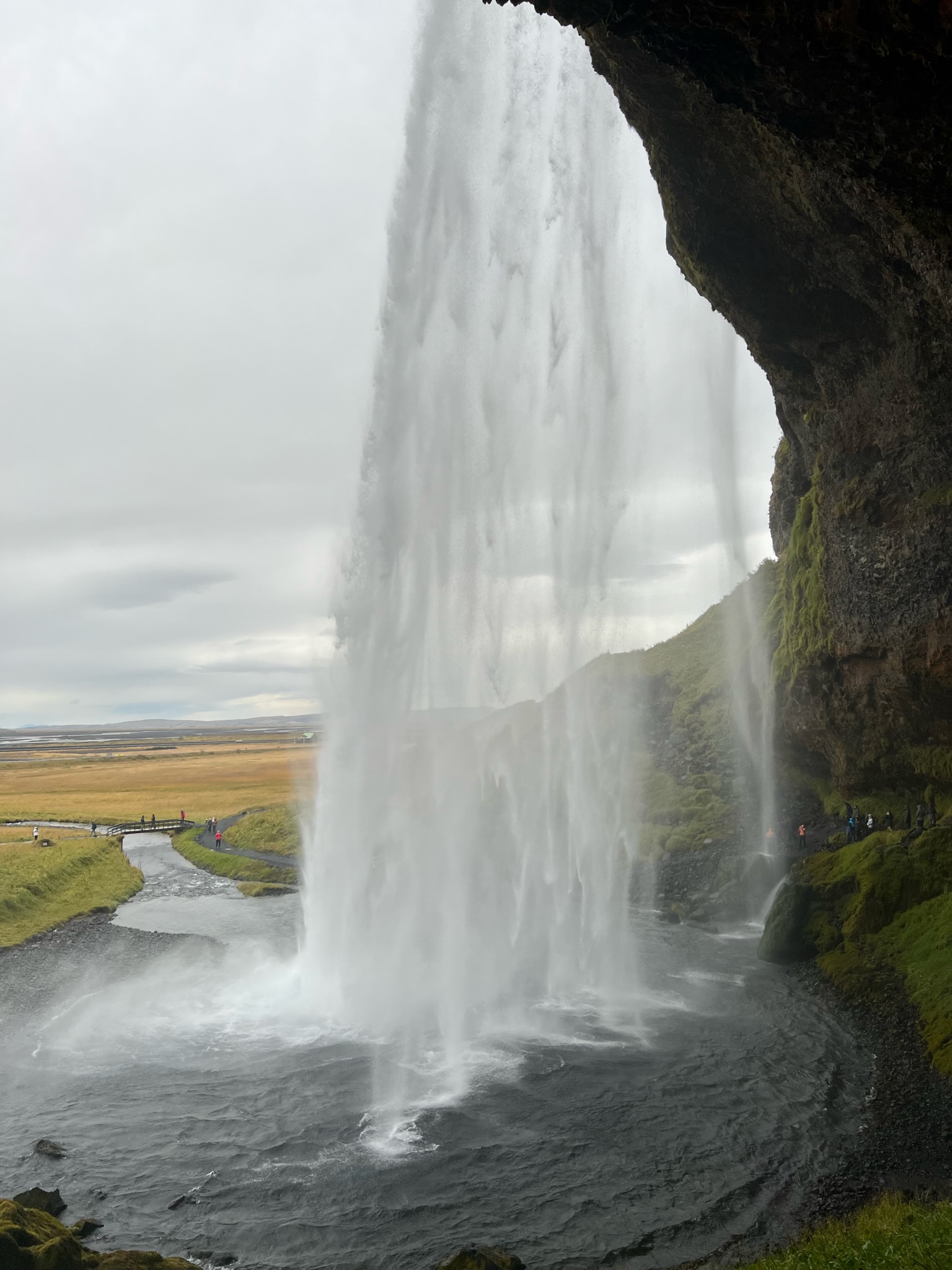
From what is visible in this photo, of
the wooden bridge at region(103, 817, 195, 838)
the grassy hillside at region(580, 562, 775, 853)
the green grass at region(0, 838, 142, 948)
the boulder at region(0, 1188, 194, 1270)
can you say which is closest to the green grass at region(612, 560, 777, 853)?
the grassy hillside at region(580, 562, 775, 853)

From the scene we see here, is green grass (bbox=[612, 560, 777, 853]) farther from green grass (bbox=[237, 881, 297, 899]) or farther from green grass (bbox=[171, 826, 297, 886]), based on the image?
green grass (bbox=[171, 826, 297, 886])

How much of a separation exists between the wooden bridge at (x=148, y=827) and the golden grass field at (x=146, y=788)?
3436 mm

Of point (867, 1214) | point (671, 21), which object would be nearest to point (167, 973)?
point (867, 1214)

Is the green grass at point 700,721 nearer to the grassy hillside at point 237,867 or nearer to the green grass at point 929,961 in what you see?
the green grass at point 929,961

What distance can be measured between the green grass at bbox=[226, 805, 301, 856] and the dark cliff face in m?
39.6

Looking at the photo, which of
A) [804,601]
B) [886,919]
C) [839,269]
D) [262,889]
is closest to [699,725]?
[804,601]

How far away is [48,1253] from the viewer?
13109mm

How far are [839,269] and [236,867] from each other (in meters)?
51.8

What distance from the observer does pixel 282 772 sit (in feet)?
433

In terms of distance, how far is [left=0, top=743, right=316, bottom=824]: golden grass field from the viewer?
286ft

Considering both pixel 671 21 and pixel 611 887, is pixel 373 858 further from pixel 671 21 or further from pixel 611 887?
pixel 671 21

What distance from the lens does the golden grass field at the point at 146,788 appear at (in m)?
87.1

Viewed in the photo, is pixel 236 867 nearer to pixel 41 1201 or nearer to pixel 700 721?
pixel 700 721

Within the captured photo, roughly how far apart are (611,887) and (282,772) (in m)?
103
